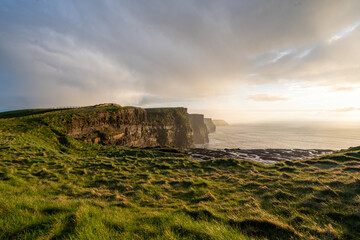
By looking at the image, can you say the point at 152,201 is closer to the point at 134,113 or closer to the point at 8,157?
the point at 8,157

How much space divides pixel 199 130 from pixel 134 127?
86.2 m

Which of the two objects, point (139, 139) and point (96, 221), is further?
point (139, 139)

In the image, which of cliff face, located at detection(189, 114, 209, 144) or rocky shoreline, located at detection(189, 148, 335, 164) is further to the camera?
cliff face, located at detection(189, 114, 209, 144)

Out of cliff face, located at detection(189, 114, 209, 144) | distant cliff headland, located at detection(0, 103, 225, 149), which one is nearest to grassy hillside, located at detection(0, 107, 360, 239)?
distant cliff headland, located at detection(0, 103, 225, 149)

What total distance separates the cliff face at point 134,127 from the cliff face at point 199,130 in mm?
38203

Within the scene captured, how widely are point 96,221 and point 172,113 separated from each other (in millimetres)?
88645

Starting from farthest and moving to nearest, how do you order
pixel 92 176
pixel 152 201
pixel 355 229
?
pixel 92 176 < pixel 152 201 < pixel 355 229

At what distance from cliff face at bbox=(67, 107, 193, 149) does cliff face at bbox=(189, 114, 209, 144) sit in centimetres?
3820

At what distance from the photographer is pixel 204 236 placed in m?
3.24

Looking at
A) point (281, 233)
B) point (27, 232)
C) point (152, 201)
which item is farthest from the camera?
point (152, 201)

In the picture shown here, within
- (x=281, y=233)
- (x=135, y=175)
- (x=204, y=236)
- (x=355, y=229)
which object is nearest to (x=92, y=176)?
(x=135, y=175)

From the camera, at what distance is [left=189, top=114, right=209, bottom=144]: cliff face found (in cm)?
13023

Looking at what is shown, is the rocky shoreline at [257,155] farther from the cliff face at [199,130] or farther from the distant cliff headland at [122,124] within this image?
the cliff face at [199,130]

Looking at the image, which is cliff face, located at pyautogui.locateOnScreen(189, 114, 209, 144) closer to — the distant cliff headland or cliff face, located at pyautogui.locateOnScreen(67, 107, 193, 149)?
cliff face, located at pyautogui.locateOnScreen(67, 107, 193, 149)
